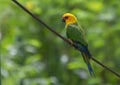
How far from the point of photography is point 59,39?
436 centimetres

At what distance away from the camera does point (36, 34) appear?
4.50 metres

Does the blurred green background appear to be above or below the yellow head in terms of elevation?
above

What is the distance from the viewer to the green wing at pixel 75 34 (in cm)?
248

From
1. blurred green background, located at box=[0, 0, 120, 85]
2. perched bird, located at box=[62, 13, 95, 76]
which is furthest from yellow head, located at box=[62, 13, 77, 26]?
blurred green background, located at box=[0, 0, 120, 85]

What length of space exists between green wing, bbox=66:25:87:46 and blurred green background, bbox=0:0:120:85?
1.36 m

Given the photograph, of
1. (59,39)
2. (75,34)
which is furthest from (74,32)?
(59,39)

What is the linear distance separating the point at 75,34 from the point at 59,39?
71.0 inches

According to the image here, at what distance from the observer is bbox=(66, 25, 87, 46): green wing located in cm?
248

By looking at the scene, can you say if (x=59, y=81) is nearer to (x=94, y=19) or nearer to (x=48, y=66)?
(x=48, y=66)

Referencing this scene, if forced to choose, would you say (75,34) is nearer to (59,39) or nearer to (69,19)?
(69,19)

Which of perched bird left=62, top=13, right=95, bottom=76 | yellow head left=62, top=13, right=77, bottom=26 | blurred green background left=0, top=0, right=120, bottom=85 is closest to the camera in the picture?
perched bird left=62, top=13, right=95, bottom=76

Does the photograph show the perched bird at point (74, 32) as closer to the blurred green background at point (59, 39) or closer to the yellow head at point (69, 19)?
the yellow head at point (69, 19)

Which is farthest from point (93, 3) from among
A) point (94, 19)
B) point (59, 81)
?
point (59, 81)

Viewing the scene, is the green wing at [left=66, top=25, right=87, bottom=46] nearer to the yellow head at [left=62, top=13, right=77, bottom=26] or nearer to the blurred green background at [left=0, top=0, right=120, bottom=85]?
the yellow head at [left=62, top=13, right=77, bottom=26]
